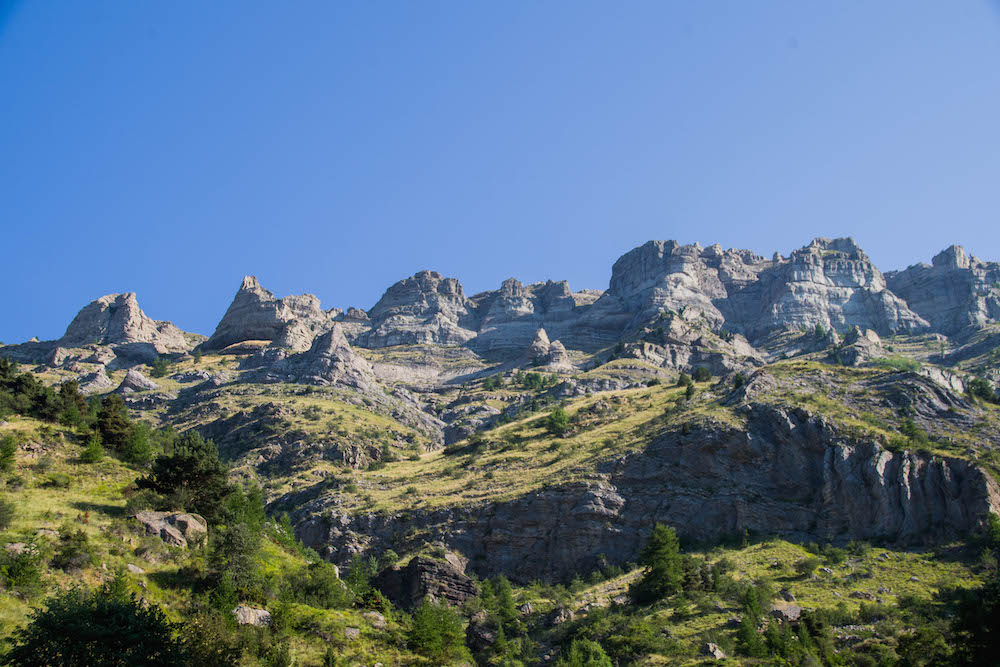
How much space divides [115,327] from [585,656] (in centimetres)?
17521

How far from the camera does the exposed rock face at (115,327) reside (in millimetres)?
186250

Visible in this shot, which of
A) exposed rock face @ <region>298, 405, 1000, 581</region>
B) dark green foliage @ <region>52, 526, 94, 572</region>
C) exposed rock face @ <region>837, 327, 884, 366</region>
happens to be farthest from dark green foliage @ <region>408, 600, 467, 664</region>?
exposed rock face @ <region>837, 327, 884, 366</region>

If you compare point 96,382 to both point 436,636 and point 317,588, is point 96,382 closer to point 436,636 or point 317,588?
point 317,588

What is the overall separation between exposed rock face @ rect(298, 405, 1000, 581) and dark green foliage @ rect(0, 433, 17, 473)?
120ft

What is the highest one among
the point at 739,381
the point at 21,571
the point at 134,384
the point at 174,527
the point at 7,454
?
the point at 134,384

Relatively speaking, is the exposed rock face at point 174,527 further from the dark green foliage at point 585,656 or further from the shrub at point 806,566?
the shrub at point 806,566

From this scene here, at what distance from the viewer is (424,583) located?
193ft

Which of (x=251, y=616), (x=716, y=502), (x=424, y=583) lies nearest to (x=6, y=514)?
(x=251, y=616)

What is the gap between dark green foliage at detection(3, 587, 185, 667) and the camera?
924 inches

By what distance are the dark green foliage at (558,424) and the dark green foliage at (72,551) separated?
215ft

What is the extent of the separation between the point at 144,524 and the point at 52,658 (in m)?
14.1

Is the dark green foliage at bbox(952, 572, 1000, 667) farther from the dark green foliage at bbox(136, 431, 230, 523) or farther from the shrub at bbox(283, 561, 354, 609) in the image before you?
the dark green foliage at bbox(136, 431, 230, 523)

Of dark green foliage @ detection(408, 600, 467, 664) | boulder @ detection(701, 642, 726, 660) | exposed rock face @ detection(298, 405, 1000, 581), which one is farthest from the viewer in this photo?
exposed rock face @ detection(298, 405, 1000, 581)

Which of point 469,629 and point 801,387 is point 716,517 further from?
point 469,629
